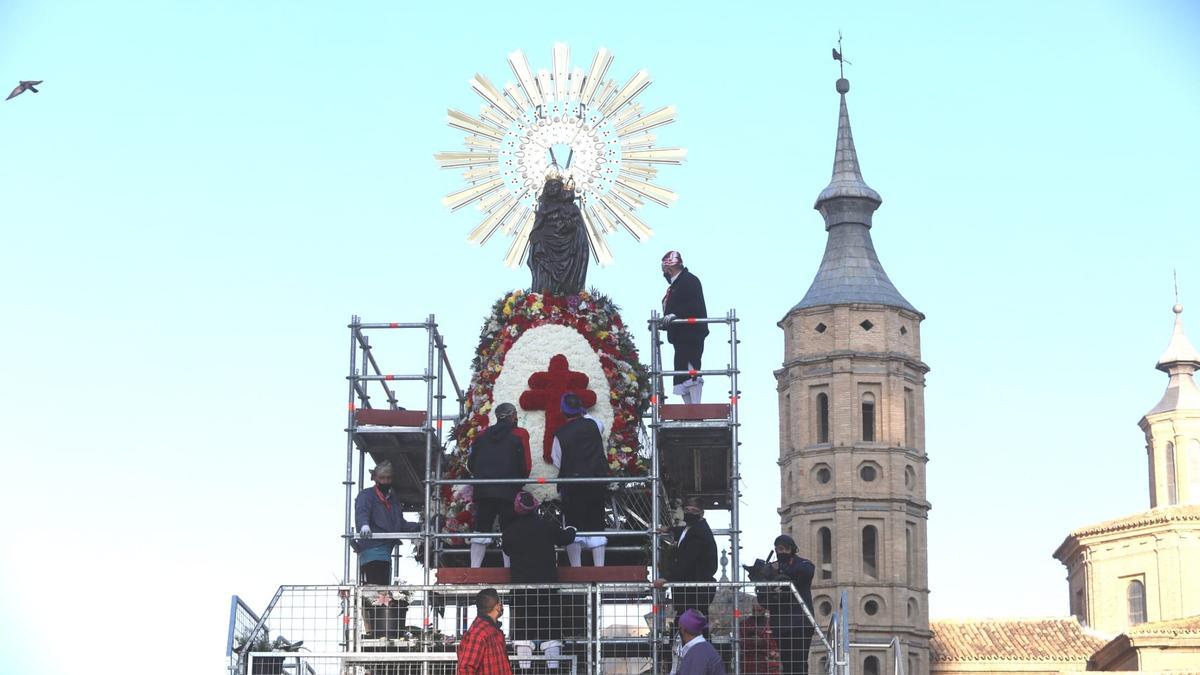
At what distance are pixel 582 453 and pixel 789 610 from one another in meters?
2.58

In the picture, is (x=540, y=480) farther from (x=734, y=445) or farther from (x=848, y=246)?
(x=848, y=246)

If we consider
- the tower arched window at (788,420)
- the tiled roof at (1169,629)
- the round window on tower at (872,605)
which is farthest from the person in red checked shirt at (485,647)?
the tower arched window at (788,420)

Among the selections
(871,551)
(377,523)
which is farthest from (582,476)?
(871,551)

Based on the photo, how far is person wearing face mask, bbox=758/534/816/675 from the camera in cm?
1919

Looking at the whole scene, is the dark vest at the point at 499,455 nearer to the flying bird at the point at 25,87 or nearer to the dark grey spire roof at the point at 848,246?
the flying bird at the point at 25,87

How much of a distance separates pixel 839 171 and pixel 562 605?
257ft

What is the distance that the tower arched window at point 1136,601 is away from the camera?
95812 millimetres

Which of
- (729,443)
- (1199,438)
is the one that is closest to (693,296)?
(729,443)

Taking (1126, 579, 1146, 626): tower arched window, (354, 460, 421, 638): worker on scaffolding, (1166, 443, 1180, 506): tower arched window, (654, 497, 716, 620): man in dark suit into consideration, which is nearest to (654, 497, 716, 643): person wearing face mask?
(654, 497, 716, 620): man in dark suit

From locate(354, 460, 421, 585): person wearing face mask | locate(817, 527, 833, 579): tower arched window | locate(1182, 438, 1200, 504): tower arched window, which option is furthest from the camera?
locate(1182, 438, 1200, 504): tower arched window

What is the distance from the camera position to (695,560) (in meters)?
19.7

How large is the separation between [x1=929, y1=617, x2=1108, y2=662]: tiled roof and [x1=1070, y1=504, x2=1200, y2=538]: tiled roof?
6804 millimetres

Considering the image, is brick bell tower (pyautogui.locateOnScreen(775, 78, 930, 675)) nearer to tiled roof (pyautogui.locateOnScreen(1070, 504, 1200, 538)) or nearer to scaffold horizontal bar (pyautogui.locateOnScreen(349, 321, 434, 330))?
tiled roof (pyautogui.locateOnScreen(1070, 504, 1200, 538))

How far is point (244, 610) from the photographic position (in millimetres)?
19141
